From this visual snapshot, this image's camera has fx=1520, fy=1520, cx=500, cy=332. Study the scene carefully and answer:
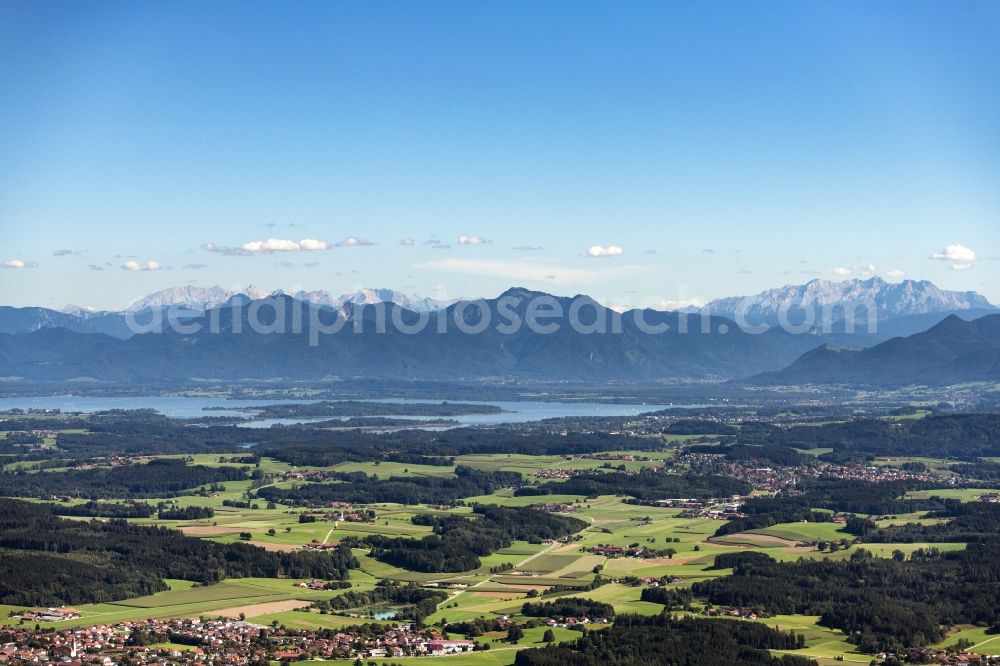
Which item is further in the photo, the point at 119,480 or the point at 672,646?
the point at 119,480

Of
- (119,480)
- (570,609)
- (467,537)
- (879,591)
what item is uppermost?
(119,480)

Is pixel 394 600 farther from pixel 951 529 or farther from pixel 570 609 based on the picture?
pixel 951 529

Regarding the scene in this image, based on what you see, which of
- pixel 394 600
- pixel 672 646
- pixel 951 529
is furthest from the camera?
pixel 951 529

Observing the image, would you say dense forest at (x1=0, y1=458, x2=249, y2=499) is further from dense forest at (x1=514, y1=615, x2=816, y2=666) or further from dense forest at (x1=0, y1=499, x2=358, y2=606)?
dense forest at (x1=514, y1=615, x2=816, y2=666)

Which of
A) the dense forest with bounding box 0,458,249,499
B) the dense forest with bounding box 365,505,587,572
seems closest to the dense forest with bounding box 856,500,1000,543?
the dense forest with bounding box 365,505,587,572

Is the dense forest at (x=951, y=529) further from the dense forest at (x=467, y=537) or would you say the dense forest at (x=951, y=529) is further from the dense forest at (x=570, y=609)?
the dense forest at (x=570, y=609)

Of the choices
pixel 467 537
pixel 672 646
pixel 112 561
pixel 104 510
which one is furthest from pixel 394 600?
pixel 104 510
